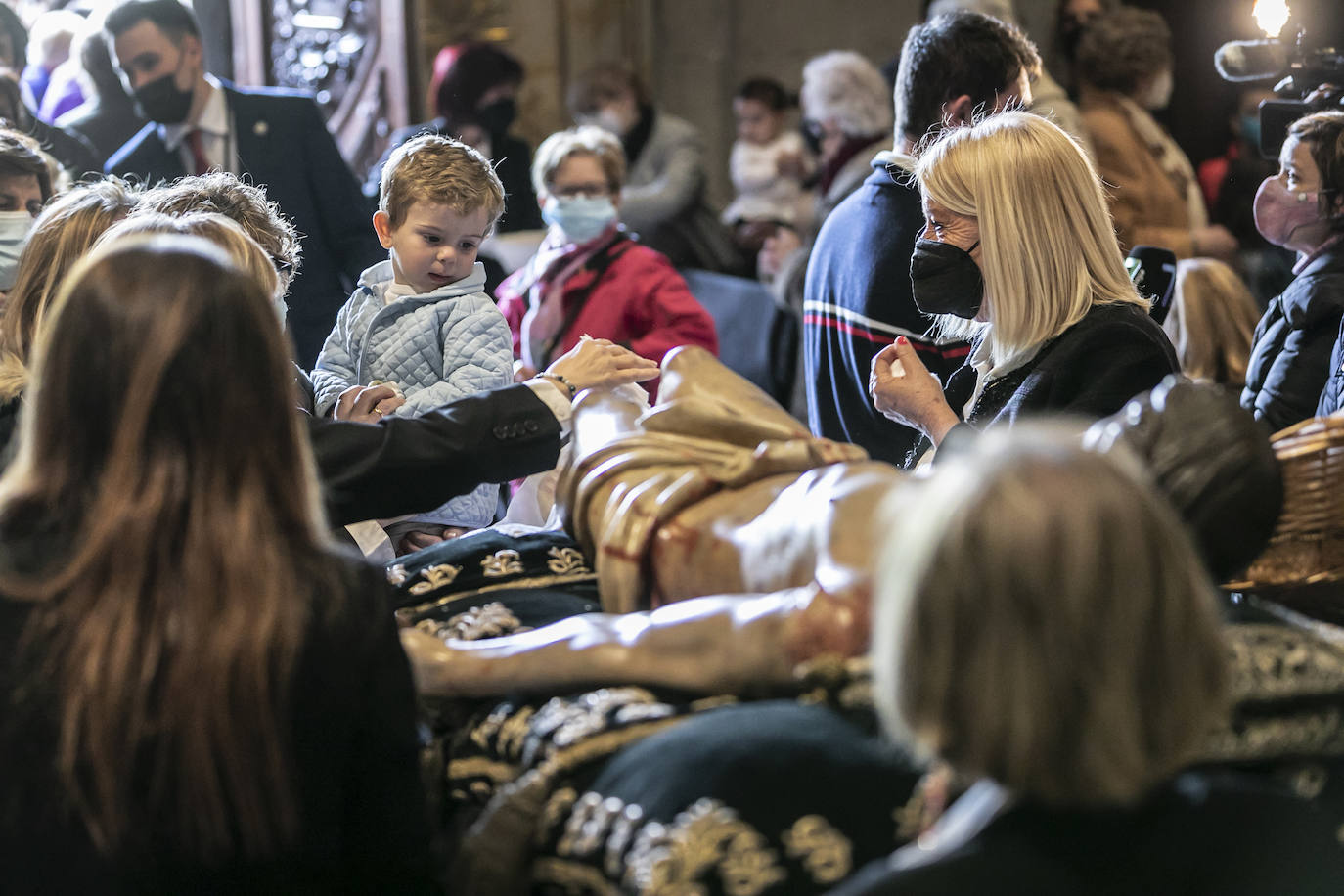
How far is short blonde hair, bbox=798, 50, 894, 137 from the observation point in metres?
6.25

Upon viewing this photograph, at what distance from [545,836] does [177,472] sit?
56cm

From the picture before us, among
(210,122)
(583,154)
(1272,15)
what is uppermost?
(1272,15)

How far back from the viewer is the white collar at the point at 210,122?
4.52 meters

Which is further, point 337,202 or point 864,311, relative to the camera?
point 337,202

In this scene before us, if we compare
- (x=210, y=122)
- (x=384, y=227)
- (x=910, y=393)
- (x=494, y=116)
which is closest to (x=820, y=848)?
(x=910, y=393)

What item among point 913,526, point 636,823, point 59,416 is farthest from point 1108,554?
point 59,416

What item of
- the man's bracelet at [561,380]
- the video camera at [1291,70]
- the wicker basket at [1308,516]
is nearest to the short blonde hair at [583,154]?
the video camera at [1291,70]

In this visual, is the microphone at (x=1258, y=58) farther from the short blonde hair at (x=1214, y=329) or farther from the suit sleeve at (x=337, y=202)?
the suit sleeve at (x=337, y=202)

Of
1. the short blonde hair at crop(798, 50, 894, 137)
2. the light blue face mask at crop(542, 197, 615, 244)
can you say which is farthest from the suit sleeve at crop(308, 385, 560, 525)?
the short blonde hair at crop(798, 50, 894, 137)

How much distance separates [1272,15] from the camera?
4.11 m

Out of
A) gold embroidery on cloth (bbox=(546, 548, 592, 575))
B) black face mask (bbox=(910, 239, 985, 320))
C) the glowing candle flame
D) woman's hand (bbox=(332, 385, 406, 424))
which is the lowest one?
gold embroidery on cloth (bbox=(546, 548, 592, 575))

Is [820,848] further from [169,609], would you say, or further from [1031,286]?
[1031,286]

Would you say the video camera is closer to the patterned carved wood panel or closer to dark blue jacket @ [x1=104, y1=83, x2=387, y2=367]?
dark blue jacket @ [x1=104, y1=83, x2=387, y2=367]

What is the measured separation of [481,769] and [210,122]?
3177mm
